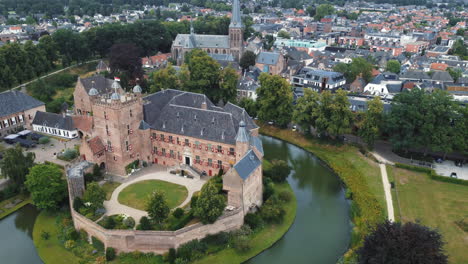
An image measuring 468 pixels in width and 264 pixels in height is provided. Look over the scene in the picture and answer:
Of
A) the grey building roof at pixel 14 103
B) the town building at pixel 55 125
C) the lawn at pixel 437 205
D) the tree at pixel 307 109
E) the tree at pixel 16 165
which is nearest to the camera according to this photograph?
the lawn at pixel 437 205

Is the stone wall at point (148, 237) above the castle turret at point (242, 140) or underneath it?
underneath

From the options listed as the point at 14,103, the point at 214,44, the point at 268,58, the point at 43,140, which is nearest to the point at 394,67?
the point at 268,58

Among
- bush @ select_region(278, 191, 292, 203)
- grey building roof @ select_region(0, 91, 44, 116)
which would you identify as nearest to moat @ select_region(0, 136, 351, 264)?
bush @ select_region(278, 191, 292, 203)

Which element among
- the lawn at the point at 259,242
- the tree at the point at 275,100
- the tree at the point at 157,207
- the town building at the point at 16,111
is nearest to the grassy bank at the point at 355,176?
the tree at the point at 275,100

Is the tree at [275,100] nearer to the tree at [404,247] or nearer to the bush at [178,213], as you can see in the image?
the bush at [178,213]

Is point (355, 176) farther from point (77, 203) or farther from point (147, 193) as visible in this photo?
point (77, 203)

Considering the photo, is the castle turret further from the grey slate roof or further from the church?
the church
